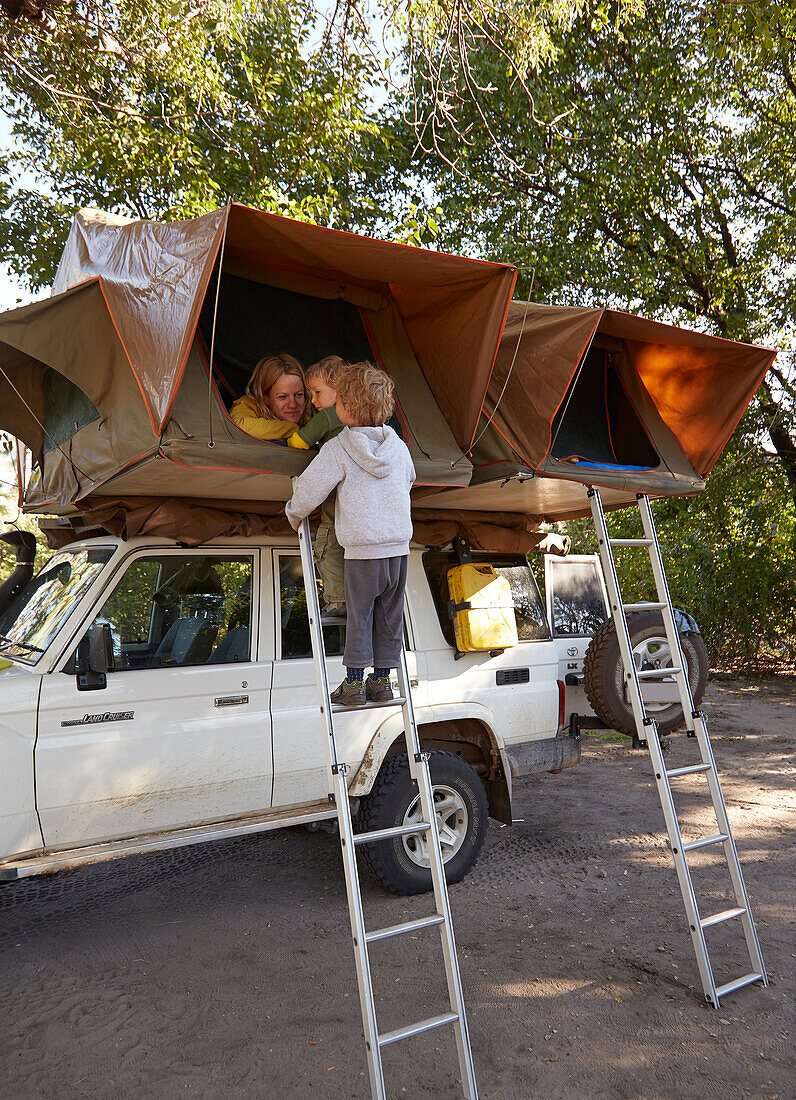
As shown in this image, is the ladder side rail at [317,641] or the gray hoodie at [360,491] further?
the gray hoodie at [360,491]

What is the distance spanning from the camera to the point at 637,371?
512 centimetres

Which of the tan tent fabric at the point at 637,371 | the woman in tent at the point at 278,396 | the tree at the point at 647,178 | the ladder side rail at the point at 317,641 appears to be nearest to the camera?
the ladder side rail at the point at 317,641

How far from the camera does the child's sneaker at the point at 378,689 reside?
12.0ft

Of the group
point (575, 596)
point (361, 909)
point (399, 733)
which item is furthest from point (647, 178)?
point (361, 909)

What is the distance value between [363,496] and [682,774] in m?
2.30

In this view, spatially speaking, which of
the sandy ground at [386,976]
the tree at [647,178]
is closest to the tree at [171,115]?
the tree at [647,178]

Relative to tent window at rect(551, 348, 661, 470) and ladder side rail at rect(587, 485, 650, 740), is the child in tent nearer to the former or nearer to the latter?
ladder side rail at rect(587, 485, 650, 740)

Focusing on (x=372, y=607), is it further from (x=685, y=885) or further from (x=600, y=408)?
(x=600, y=408)

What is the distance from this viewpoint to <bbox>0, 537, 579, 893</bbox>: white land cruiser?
384 centimetres

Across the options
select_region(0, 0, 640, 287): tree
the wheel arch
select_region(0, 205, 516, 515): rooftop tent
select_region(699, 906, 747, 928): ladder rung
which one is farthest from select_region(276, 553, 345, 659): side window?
select_region(0, 0, 640, 287): tree

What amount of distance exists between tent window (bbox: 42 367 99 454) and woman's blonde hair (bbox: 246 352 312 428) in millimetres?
836

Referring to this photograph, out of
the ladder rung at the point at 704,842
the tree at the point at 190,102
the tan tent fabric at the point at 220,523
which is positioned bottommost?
the ladder rung at the point at 704,842

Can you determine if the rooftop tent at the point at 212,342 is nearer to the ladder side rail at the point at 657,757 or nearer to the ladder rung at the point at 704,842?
the ladder side rail at the point at 657,757

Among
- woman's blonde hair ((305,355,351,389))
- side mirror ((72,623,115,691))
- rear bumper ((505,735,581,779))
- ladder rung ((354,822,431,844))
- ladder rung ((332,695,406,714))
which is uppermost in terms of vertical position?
woman's blonde hair ((305,355,351,389))
